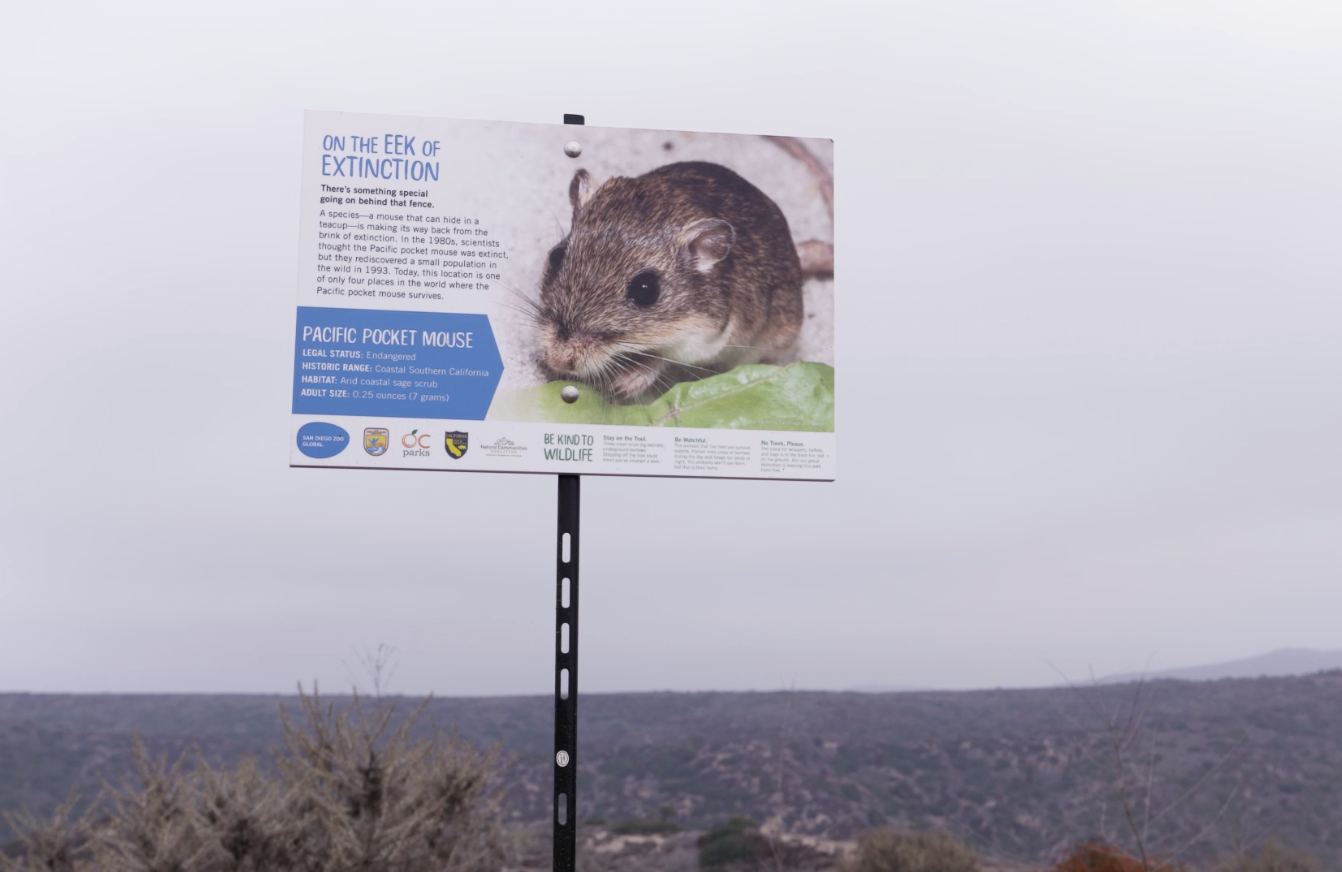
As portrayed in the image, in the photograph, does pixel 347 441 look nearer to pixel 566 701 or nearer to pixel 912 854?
pixel 566 701

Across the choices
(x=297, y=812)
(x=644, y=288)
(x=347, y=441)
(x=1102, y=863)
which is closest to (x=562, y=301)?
(x=644, y=288)

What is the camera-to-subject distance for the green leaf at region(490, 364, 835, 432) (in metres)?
5.42

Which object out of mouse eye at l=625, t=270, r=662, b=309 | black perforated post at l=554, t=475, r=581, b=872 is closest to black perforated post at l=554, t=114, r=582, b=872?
black perforated post at l=554, t=475, r=581, b=872

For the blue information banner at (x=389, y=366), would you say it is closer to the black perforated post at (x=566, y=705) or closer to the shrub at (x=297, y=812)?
the black perforated post at (x=566, y=705)

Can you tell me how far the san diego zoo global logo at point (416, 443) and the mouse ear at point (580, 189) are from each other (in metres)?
1.48

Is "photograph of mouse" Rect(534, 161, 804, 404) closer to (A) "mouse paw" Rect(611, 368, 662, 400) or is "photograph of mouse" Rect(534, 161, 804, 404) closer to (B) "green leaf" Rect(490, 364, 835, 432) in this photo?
(A) "mouse paw" Rect(611, 368, 662, 400)

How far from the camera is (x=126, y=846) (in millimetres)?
8555

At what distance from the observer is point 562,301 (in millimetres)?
5598

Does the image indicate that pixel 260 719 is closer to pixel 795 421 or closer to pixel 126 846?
pixel 126 846

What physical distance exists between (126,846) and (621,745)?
1421 inches

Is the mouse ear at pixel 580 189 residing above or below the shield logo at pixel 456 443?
above

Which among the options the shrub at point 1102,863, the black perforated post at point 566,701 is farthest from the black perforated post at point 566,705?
the shrub at point 1102,863

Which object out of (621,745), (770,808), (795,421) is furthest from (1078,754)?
(795,421)

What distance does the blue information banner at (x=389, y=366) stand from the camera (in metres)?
5.21
